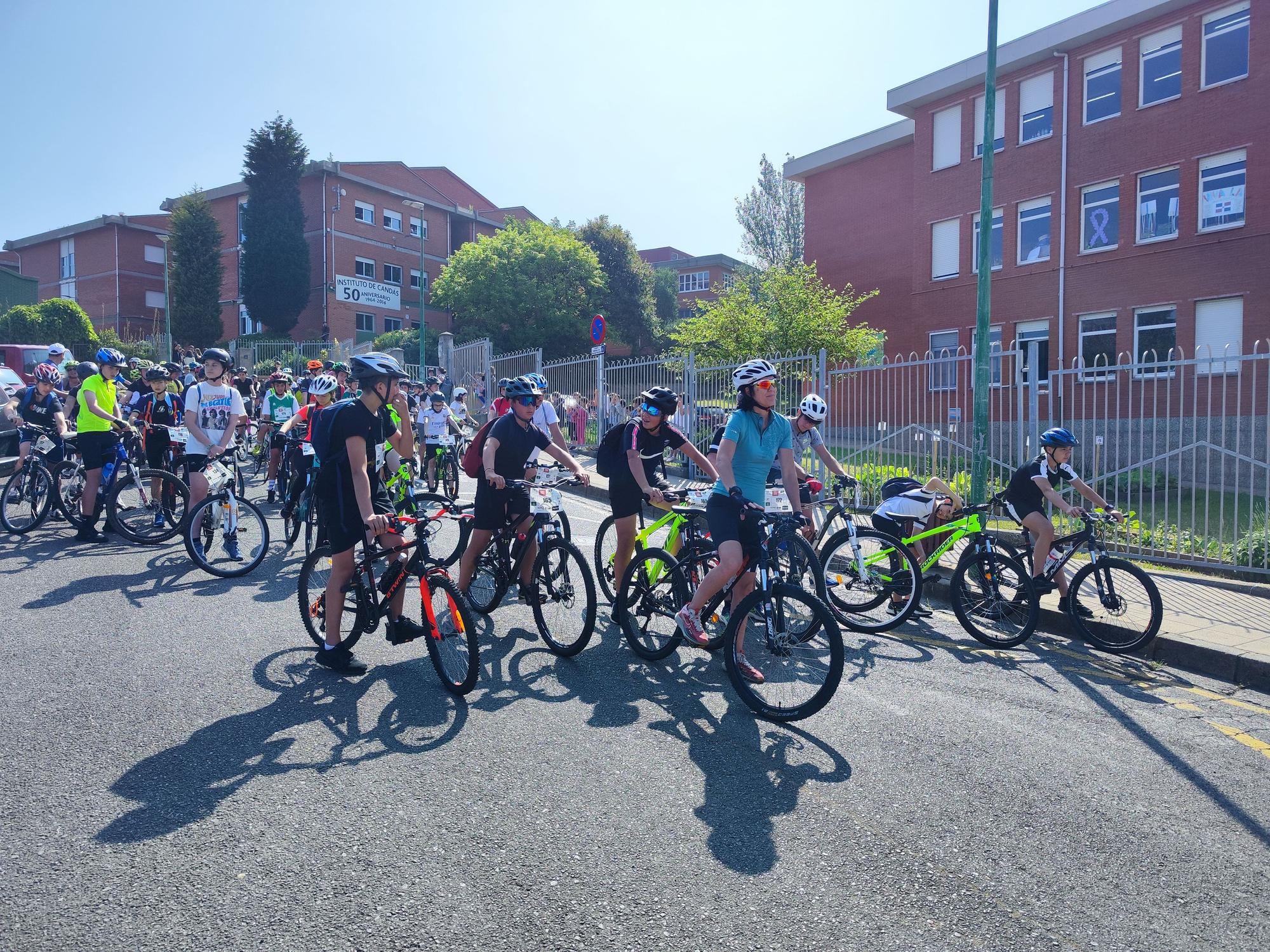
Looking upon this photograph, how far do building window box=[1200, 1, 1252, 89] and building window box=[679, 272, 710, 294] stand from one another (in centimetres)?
4062

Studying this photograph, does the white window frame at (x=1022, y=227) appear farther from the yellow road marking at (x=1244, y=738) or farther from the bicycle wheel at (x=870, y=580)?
the yellow road marking at (x=1244, y=738)

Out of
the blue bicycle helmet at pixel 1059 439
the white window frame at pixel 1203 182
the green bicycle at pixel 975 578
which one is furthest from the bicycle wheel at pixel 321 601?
the white window frame at pixel 1203 182

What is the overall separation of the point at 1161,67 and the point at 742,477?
73.7 ft

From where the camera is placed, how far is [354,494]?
5.49 metres

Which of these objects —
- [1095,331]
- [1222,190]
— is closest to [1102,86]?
[1222,190]

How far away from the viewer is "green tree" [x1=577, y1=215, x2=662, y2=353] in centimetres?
4869

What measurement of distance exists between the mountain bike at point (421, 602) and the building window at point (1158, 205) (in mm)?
22543

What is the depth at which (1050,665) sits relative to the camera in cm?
648

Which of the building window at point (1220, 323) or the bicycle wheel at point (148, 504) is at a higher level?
the building window at point (1220, 323)

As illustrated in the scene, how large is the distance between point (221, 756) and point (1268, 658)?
650cm

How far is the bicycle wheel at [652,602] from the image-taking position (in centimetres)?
621

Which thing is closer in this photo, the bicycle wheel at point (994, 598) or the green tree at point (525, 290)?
the bicycle wheel at point (994, 598)

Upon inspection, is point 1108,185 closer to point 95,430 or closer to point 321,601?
point 95,430

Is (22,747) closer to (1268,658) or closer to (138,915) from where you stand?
(138,915)
